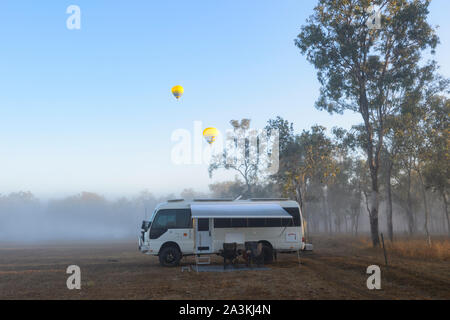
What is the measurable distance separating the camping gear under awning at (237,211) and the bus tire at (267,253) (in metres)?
2.03

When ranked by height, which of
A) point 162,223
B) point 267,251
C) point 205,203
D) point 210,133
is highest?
point 210,133

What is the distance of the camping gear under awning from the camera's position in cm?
1334

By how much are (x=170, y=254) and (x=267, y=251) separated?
15.3 feet

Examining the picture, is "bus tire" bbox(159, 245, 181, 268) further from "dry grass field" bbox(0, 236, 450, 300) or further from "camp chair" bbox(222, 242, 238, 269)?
"camp chair" bbox(222, 242, 238, 269)

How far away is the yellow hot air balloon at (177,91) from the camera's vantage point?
26.0 m

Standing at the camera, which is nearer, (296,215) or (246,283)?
(246,283)

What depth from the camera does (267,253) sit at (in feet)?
50.5

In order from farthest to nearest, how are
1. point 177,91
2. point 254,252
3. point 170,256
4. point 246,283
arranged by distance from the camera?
point 177,91 < point 170,256 < point 254,252 < point 246,283

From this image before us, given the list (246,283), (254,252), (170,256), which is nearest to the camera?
(246,283)

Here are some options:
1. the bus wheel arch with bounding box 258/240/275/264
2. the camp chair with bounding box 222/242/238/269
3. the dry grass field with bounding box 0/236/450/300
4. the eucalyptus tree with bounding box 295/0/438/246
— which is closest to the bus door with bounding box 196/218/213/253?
the camp chair with bounding box 222/242/238/269

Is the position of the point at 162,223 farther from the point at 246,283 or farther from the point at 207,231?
the point at 246,283

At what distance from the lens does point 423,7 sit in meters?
21.3

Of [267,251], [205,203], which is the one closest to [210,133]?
[205,203]
